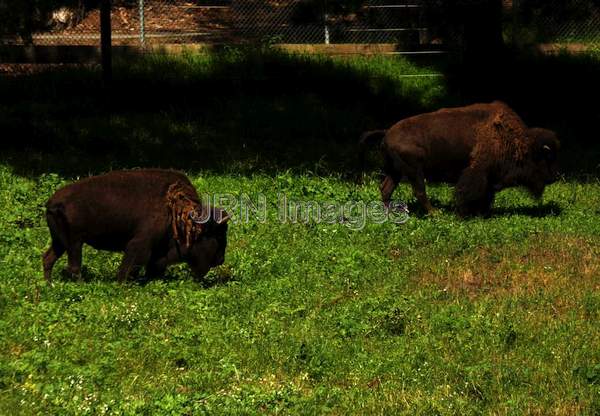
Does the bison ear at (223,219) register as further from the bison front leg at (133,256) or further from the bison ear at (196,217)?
the bison front leg at (133,256)

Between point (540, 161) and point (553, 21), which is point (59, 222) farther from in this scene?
point (553, 21)

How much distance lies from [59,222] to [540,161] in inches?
303

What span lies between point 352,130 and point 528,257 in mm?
8176

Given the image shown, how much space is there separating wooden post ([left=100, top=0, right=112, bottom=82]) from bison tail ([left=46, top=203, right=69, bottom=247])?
9529 millimetres

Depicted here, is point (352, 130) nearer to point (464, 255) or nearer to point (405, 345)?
point (464, 255)

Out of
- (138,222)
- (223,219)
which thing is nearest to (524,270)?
(223,219)

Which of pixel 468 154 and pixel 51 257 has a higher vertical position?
pixel 468 154

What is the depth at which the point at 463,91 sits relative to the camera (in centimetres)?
2275

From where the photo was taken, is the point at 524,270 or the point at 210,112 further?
the point at 210,112

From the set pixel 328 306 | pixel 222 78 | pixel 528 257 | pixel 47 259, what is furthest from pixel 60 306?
pixel 222 78

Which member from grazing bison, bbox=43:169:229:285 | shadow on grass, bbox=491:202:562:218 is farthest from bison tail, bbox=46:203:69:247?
shadow on grass, bbox=491:202:562:218

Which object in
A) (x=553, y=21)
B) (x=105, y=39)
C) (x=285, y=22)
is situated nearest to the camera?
(x=105, y=39)

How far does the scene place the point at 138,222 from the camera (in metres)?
12.4

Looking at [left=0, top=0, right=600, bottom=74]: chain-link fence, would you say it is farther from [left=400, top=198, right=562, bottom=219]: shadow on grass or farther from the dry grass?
the dry grass
